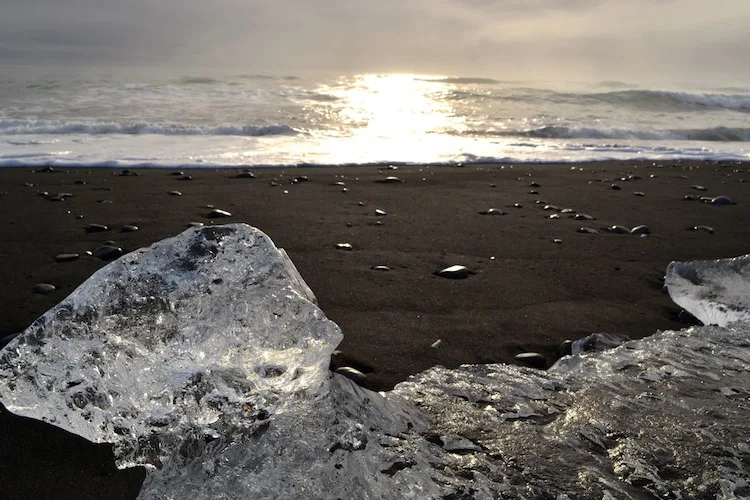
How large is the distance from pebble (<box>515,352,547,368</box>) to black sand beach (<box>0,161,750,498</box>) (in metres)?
0.07

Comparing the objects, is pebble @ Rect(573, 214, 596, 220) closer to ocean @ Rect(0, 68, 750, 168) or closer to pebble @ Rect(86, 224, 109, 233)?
pebble @ Rect(86, 224, 109, 233)

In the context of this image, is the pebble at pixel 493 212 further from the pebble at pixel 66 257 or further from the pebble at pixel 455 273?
the pebble at pixel 66 257

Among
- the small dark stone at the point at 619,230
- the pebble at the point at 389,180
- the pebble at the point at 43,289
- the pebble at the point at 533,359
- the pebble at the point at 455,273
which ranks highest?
the pebble at the point at 389,180

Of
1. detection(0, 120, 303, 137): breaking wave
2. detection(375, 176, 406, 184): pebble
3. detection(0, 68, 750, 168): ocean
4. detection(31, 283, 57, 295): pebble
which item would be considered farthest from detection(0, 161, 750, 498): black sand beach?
detection(0, 120, 303, 137): breaking wave

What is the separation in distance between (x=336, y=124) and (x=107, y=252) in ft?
34.0

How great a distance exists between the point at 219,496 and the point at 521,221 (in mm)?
3767

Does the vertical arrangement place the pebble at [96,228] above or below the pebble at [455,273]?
above

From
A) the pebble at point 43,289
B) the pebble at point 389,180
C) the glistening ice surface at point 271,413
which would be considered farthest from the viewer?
the pebble at point 389,180

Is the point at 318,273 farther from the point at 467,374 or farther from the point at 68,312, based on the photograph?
the point at 68,312

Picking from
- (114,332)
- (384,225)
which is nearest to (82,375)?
(114,332)

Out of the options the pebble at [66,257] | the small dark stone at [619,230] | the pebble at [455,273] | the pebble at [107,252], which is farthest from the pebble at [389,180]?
the pebble at [66,257]

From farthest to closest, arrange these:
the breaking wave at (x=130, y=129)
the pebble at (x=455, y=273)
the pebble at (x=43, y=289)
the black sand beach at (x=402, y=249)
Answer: the breaking wave at (x=130, y=129), the pebble at (x=455, y=273), the pebble at (x=43, y=289), the black sand beach at (x=402, y=249)

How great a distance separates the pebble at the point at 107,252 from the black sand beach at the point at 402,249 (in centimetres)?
5

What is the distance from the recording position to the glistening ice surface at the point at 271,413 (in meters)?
1.48
